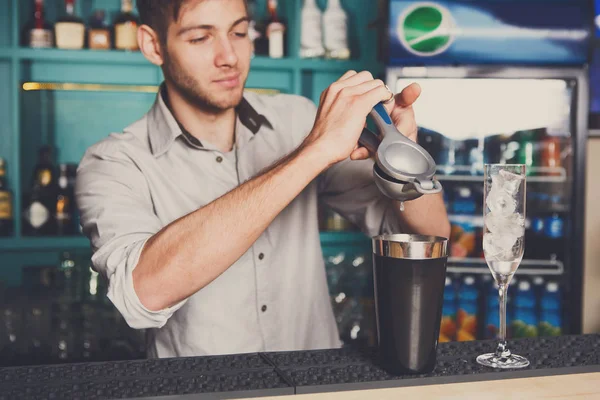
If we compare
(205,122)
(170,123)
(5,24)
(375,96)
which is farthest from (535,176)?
(5,24)

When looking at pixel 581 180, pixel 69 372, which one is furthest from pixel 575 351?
pixel 581 180

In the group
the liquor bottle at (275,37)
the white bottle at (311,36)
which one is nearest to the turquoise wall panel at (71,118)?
the liquor bottle at (275,37)

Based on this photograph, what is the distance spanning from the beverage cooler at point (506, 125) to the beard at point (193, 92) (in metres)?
1.13

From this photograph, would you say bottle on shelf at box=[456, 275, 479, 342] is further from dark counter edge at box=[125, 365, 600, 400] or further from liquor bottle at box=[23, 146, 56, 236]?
dark counter edge at box=[125, 365, 600, 400]

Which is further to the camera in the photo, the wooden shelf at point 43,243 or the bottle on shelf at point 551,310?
the bottle on shelf at point 551,310

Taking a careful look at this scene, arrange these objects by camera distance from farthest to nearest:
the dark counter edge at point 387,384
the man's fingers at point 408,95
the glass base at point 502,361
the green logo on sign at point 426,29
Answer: the green logo on sign at point 426,29, the man's fingers at point 408,95, the glass base at point 502,361, the dark counter edge at point 387,384

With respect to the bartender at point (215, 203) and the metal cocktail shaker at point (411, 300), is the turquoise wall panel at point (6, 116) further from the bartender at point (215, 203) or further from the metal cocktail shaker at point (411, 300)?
the metal cocktail shaker at point (411, 300)

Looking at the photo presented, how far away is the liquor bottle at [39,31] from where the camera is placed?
2.66 metres

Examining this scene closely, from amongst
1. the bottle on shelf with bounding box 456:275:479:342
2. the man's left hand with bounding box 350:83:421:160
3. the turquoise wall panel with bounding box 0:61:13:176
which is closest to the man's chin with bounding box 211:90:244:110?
the man's left hand with bounding box 350:83:421:160

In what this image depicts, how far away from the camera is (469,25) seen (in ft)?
8.33

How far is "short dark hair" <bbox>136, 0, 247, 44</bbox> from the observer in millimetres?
1516

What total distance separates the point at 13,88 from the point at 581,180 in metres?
2.34

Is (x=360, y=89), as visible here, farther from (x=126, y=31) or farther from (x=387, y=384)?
(x=126, y=31)

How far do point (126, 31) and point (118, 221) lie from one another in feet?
5.34
